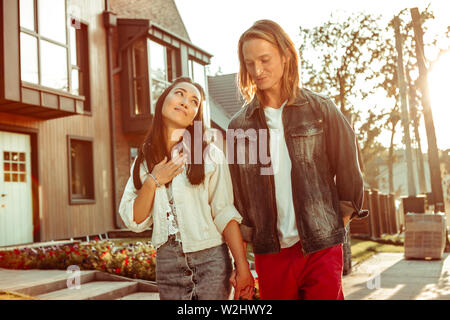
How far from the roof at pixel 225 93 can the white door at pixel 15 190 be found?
39.8 ft

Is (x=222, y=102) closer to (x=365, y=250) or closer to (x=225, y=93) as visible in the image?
(x=225, y=93)

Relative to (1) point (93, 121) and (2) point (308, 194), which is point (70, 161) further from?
(2) point (308, 194)

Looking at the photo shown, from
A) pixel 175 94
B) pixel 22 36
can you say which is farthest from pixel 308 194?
pixel 22 36

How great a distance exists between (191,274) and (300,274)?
513 millimetres

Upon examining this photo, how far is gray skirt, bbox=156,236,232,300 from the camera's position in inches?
92.8

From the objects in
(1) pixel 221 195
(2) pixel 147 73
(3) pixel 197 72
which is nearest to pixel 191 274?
(1) pixel 221 195

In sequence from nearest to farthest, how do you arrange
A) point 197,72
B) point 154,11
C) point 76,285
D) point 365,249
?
point 76,285 → point 365,249 → point 154,11 → point 197,72

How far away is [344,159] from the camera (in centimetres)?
235

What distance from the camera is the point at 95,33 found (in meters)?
14.0

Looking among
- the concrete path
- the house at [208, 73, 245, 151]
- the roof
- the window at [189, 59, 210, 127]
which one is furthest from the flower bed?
the roof

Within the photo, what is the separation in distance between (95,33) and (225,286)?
1276 centimetres

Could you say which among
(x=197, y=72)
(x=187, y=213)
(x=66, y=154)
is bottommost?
(x=187, y=213)

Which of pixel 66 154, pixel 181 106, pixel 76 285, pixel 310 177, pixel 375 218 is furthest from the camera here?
pixel 375 218

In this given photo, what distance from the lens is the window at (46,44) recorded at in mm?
10828
